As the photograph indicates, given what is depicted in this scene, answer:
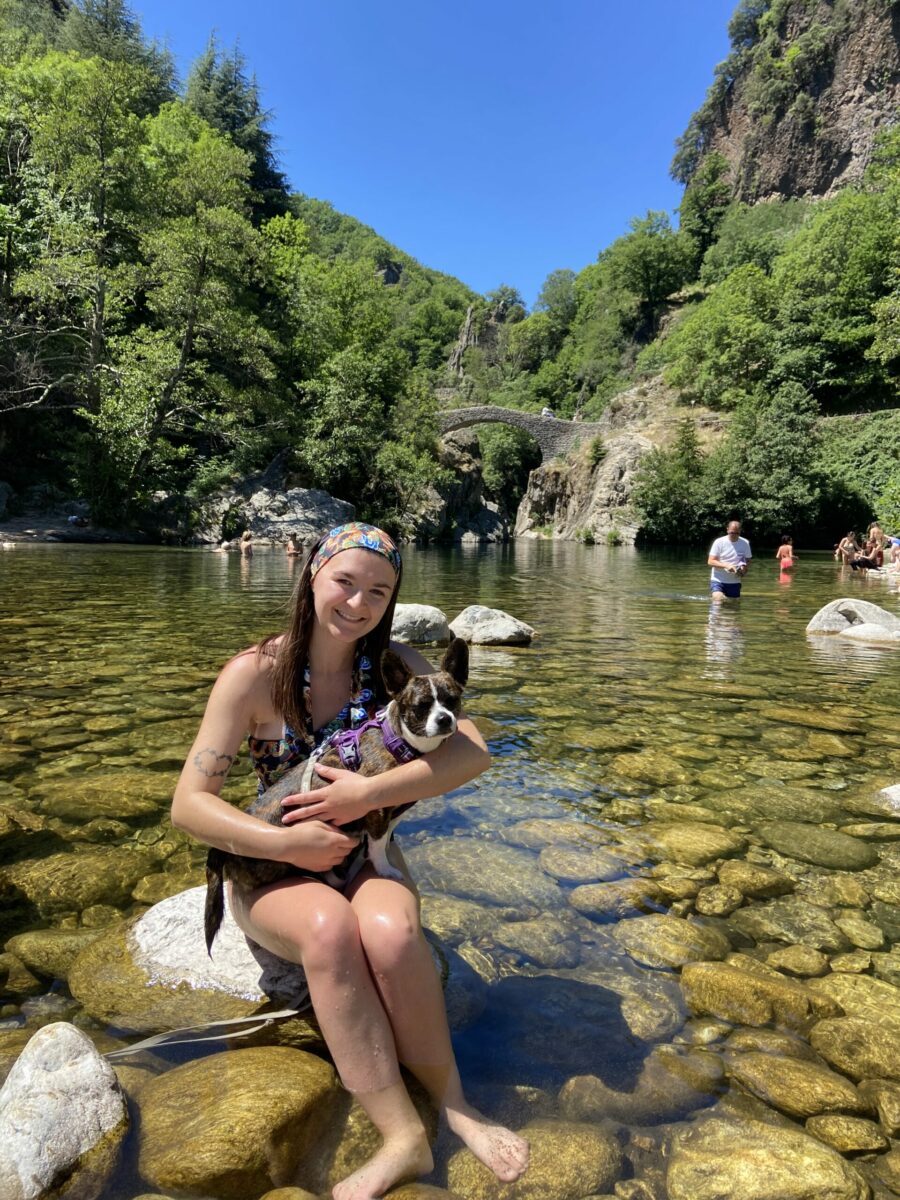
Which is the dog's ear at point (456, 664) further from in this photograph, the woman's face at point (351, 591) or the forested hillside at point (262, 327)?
the forested hillside at point (262, 327)

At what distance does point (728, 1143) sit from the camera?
6.15 feet

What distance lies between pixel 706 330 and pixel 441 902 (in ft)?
204

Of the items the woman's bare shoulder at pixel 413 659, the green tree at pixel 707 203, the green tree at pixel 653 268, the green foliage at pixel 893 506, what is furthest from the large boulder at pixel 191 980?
the green tree at pixel 707 203

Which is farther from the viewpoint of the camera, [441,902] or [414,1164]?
[441,902]

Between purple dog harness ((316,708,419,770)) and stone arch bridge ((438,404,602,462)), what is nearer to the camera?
purple dog harness ((316,708,419,770))

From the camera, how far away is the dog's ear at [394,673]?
2.35 m

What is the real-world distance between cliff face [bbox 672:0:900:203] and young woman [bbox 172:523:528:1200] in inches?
3601

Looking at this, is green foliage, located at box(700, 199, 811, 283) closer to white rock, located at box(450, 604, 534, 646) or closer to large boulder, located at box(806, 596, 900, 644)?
large boulder, located at box(806, 596, 900, 644)

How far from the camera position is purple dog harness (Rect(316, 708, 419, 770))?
234 cm

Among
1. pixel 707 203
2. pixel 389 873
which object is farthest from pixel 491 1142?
pixel 707 203

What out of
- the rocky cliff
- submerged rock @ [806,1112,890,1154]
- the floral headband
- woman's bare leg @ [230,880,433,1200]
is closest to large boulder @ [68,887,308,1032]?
woman's bare leg @ [230,880,433,1200]

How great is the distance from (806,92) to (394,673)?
101m

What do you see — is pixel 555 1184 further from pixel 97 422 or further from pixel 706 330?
pixel 706 330

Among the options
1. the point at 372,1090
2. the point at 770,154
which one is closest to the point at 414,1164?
the point at 372,1090
